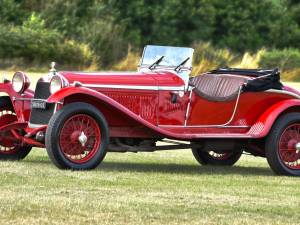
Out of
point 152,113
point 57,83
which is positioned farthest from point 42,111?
point 152,113

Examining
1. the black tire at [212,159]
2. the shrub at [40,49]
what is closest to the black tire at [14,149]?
the black tire at [212,159]

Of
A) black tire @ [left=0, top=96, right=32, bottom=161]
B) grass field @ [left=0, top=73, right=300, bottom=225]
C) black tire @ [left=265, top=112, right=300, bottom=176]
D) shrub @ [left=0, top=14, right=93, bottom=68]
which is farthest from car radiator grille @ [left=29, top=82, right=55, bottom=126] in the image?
shrub @ [left=0, top=14, right=93, bottom=68]

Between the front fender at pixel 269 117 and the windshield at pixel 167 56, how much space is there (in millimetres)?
1061

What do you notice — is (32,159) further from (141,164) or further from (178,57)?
(178,57)

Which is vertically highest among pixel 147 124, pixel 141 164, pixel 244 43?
pixel 147 124

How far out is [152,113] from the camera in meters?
11.3

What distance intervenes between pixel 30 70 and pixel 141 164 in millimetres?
23145

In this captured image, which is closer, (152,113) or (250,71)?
(152,113)

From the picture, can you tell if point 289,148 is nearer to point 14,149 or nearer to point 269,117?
point 269,117

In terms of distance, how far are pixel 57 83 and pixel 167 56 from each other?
1655 millimetres

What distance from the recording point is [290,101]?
11719 millimetres

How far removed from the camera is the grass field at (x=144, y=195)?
7508 millimetres

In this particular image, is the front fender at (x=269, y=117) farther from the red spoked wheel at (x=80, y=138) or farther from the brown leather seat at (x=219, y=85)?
the red spoked wheel at (x=80, y=138)

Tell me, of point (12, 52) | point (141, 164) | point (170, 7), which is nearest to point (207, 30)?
point (170, 7)
